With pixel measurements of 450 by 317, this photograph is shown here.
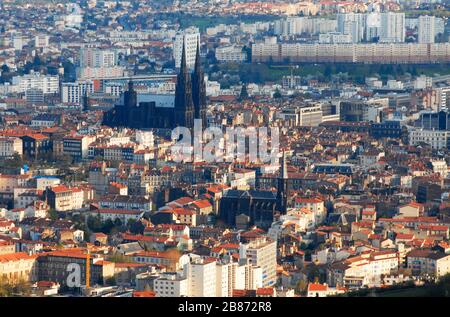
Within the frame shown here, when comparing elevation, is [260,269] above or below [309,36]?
above

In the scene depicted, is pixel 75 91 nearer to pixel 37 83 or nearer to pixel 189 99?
pixel 37 83

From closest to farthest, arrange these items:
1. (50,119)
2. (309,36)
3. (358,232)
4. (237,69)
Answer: (358,232), (50,119), (237,69), (309,36)

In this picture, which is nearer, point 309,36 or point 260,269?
point 260,269

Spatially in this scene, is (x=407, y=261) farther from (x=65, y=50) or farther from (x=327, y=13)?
(x=327, y=13)

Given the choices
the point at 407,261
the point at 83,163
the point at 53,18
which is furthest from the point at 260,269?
the point at 53,18

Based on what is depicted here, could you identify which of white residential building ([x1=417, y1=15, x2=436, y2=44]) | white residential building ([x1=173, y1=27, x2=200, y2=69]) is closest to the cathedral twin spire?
white residential building ([x1=173, y1=27, x2=200, y2=69])

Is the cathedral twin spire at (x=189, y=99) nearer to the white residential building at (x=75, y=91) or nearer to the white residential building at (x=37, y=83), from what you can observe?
the white residential building at (x=75, y=91)

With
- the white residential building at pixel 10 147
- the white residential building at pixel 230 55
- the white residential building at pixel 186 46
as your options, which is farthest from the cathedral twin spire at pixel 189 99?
the white residential building at pixel 230 55

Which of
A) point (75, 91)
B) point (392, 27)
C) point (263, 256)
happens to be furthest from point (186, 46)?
point (263, 256)
